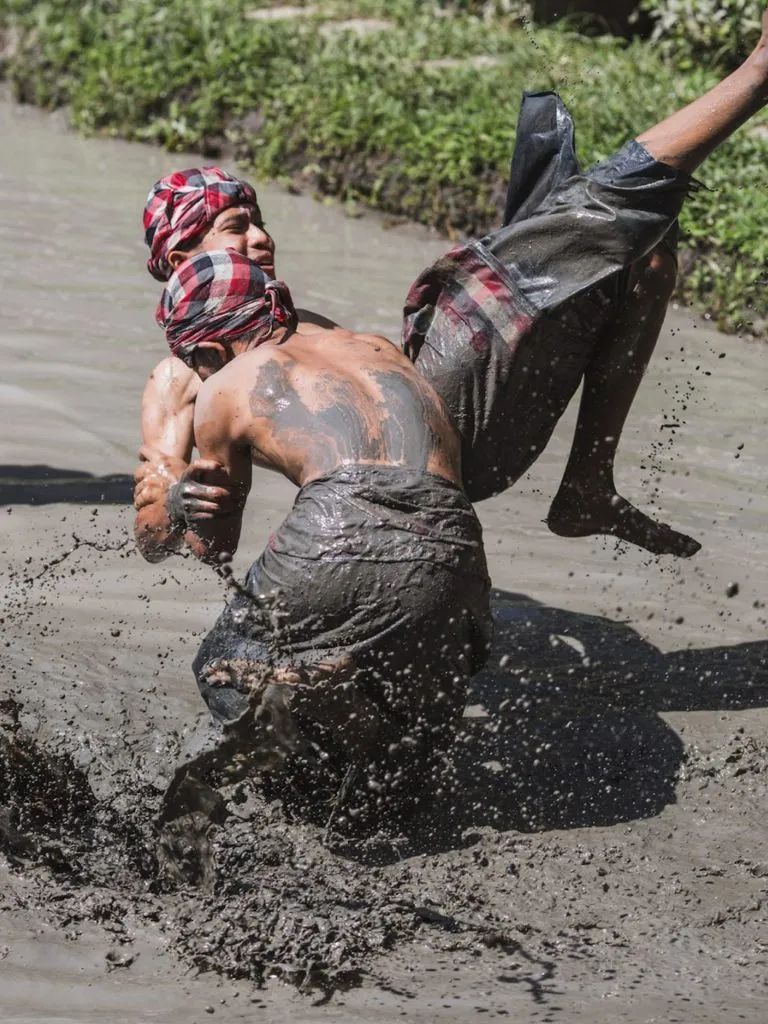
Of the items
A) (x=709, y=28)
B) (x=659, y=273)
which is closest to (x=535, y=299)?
(x=659, y=273)

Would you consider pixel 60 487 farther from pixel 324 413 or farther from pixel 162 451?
pixel 324 413

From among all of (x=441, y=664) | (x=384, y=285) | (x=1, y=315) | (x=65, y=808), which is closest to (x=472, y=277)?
(x=441, y=664)

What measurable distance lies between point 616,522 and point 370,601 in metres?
1.42

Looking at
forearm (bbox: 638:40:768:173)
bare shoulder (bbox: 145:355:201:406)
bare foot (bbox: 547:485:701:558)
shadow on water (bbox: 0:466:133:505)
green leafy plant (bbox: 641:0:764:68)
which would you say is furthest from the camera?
green leafy plant (bbox: 641:0:764:68)

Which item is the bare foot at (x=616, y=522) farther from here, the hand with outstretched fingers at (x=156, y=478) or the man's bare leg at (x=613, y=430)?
the hand with outstretched fingers at (x=156, y=478)

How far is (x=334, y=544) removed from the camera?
3334 mm

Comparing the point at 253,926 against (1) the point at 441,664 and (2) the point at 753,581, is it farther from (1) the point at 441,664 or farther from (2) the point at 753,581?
(2) the point at 753,581

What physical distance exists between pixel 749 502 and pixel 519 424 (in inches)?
68.1

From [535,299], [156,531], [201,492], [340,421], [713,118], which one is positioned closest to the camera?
[340,421]

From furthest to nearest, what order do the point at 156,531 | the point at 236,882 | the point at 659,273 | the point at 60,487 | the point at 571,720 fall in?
the point at 60,487, the point at 659,273, the point at 571,720, the point at 156,531, the point at 236,882

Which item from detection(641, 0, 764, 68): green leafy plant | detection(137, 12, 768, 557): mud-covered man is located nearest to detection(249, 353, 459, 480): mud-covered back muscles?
detection(137, 12, 768, 557): mud-covered man

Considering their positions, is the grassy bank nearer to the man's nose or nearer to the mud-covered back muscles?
the man's nose

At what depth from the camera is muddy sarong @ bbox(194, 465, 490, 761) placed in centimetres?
333

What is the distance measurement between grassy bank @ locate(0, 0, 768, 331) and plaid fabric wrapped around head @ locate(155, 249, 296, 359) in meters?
4.34
